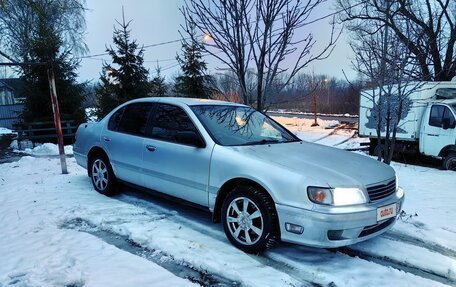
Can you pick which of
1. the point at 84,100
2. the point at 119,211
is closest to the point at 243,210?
the point at 119,211

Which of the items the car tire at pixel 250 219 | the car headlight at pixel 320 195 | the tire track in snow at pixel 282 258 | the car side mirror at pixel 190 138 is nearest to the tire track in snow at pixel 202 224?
the tire track in snow at pixel 282 258

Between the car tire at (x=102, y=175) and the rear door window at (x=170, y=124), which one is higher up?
the rear door window at (x=170, y=124)

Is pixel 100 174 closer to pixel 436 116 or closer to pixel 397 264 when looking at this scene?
pixel 397 264

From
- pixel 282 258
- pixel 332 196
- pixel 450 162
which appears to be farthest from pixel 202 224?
pixel 450 162

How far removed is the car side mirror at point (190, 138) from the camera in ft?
13.4

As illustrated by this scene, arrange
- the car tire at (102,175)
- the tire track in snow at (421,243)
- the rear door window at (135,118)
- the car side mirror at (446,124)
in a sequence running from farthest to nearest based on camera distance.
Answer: the car side mirror at (446,124) → the car tire at (102,175) → the rear door window at (135,118) → the tire track in snow at (421,243)

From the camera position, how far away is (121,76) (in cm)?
1564

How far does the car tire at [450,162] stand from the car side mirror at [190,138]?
9175mm

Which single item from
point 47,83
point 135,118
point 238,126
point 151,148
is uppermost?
point 47,83

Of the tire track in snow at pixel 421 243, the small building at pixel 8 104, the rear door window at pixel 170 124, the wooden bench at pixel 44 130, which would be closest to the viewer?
the tire track in snow at pixel 421 243

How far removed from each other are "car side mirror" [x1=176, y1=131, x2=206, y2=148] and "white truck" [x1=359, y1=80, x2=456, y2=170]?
7.12 m

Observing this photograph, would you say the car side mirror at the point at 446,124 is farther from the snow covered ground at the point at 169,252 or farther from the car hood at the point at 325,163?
the car hood at the point at 325,163

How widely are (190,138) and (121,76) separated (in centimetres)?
1259

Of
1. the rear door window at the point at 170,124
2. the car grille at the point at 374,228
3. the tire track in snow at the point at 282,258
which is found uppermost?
the rear door window at the point at 170,124
